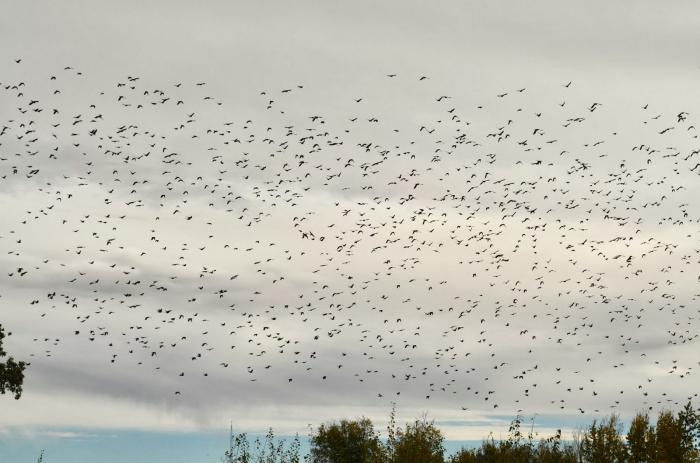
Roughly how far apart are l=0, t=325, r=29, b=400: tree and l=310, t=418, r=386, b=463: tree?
217ft

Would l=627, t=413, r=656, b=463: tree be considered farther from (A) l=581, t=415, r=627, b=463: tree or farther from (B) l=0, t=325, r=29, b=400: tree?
(B) l=0, t=325, r=29, b=400: tree

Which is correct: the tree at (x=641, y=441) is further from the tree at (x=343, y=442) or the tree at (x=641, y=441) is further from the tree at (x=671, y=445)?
the tree at (x=343, y=442)

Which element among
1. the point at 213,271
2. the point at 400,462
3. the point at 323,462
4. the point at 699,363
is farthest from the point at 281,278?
the point at 323,462

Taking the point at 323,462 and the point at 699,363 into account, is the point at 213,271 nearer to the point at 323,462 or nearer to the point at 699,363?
the point at 699,363

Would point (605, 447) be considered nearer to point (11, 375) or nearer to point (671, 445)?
point (671, 445)

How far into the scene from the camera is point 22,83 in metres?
51.5

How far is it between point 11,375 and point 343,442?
72.8 m

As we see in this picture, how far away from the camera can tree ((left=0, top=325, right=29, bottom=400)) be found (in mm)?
63781

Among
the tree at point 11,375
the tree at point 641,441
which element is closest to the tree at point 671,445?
the tree at point 641,441

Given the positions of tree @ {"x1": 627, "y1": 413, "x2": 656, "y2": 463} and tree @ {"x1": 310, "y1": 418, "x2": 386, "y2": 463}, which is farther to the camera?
tree @ {"x1": 310, "y1": 418, "x2": 386, "y2": 463}

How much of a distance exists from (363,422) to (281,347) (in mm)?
67701

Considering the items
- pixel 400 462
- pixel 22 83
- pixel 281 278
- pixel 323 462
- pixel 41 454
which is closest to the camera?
pixel 22 83

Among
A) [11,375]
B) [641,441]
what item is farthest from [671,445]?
[11,375]

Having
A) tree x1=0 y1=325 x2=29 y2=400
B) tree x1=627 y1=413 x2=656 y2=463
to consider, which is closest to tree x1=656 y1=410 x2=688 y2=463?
tree x1=627 y1=413 x2=656 y2=463
